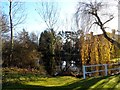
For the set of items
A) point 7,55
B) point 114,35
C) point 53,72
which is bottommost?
point 53,72

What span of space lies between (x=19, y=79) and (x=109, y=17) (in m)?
6.89

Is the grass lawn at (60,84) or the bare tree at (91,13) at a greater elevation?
the bare tree at (91,13)

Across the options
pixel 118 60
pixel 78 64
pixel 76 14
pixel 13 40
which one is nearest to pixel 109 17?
pixel 76 14

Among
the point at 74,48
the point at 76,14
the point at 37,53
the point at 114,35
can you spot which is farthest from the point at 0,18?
the point at 114,35

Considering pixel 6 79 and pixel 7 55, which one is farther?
pixel 7 55

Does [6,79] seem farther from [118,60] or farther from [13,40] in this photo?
[118,60]

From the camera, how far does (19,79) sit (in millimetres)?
12062

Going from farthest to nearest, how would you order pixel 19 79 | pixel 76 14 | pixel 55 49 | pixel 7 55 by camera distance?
pixel 55 49, pixel 7 55, pixel 76 14, pixel 19 79

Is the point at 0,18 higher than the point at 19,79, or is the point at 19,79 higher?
the point at 0,18

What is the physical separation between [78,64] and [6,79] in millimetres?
8155

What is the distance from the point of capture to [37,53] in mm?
17844

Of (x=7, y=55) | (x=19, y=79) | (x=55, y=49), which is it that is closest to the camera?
(x=19, y=79)

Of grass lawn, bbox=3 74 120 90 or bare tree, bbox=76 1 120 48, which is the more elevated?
bare tree, bbox=76 1 120 48

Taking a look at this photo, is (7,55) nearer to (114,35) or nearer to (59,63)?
(59,63)
